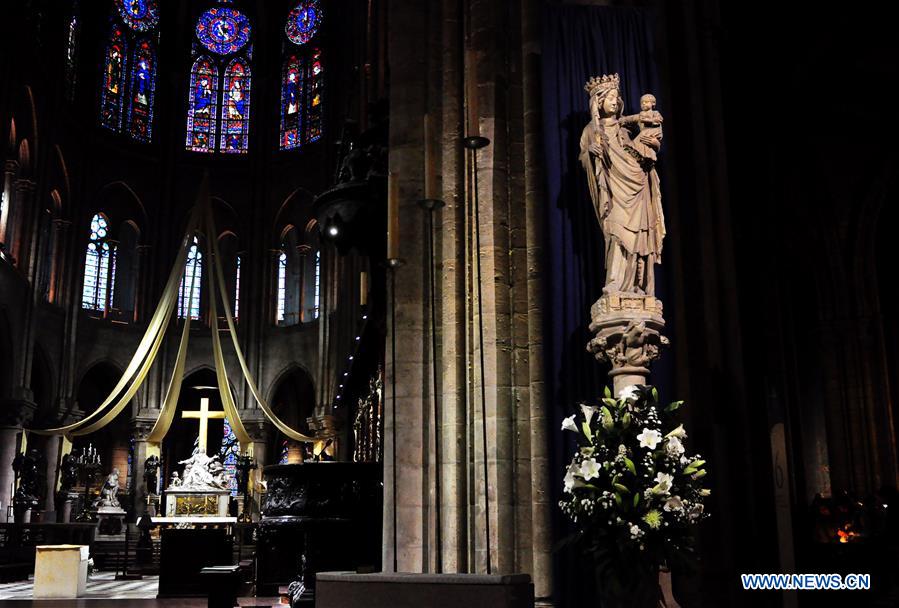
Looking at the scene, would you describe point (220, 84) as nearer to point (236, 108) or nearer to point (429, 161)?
point (236, 108)

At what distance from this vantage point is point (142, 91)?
28.9 metres

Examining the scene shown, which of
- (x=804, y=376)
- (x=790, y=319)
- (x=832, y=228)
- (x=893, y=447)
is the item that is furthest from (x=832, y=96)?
(x=804, y=376)

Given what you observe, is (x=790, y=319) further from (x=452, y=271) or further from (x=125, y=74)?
(x=125, y=74)

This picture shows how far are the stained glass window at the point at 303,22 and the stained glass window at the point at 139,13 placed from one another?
13.3 feet

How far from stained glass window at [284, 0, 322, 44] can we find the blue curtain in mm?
22684

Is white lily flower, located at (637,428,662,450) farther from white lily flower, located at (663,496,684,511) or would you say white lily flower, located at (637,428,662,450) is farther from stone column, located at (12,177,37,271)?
stone column, located at (12,177,37,271)

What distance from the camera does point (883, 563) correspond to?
36.6 ft

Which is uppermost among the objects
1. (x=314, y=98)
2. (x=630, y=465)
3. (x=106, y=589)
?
(x=314, y=98)

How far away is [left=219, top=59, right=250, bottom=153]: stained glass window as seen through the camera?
2939 cm

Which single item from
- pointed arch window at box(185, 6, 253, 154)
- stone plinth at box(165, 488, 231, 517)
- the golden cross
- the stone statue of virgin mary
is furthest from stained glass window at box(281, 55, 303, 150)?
the stone statue of virgin mary

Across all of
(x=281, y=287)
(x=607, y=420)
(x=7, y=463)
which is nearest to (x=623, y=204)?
(x=607, y=420)

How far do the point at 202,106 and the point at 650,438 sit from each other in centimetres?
2661

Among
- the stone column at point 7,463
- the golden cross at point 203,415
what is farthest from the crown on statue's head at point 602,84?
the stone column at point 7,463

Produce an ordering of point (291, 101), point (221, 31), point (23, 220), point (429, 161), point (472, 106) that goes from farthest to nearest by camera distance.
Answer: point (221, 31) < point (291, 101) < point (23, 220) < point (429, 161) < point (472, 106)
